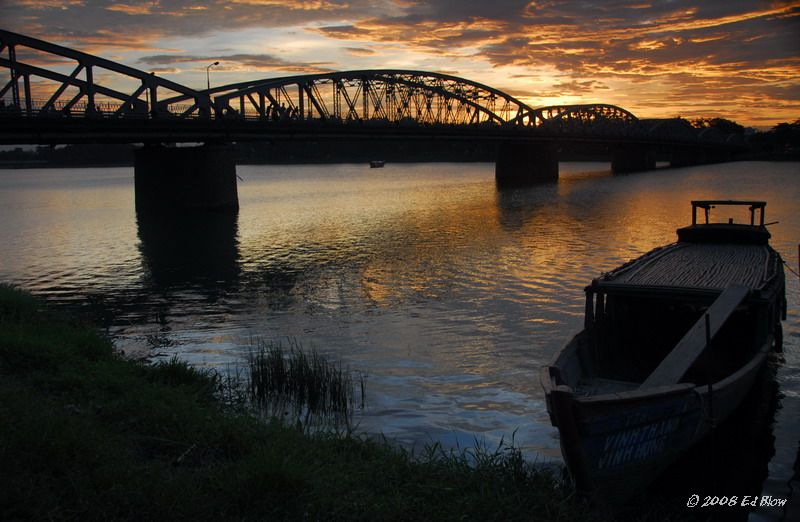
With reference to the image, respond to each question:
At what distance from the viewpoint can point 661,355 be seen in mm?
14336

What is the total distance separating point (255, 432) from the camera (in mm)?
9461

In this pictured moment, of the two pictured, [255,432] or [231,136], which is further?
[231,136]

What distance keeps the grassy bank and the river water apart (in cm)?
278

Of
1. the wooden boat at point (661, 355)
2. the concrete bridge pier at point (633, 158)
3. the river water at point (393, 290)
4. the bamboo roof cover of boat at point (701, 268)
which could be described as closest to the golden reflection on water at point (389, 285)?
the river water at point (393, 290)

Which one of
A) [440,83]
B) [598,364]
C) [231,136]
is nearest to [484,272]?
[598,364]

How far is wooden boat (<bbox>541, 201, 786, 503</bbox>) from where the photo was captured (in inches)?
326

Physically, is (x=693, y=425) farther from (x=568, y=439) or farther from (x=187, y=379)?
(x=187, y=379)

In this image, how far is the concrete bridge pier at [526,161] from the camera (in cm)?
12288

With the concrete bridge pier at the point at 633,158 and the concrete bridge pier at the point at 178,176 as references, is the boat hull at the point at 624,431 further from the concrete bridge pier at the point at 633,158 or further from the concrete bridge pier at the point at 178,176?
the concrete bridge pier at the point at 633,158

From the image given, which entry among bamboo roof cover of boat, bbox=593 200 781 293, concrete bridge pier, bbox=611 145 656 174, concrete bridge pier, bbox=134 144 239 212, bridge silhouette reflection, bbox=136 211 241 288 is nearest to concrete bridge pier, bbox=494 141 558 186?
concrete bridge pier, bbox=611 145 656 174

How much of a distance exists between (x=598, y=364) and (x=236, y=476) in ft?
26.1

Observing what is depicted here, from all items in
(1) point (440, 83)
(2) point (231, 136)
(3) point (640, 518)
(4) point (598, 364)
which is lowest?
(3) point (640, 518)

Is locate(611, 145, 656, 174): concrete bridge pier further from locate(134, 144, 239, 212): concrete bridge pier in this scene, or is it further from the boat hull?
the boat hull

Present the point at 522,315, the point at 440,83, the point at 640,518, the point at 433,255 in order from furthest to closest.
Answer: the point at 440,83, the point at 433,255, the point at 522,315, the point at 640,518
